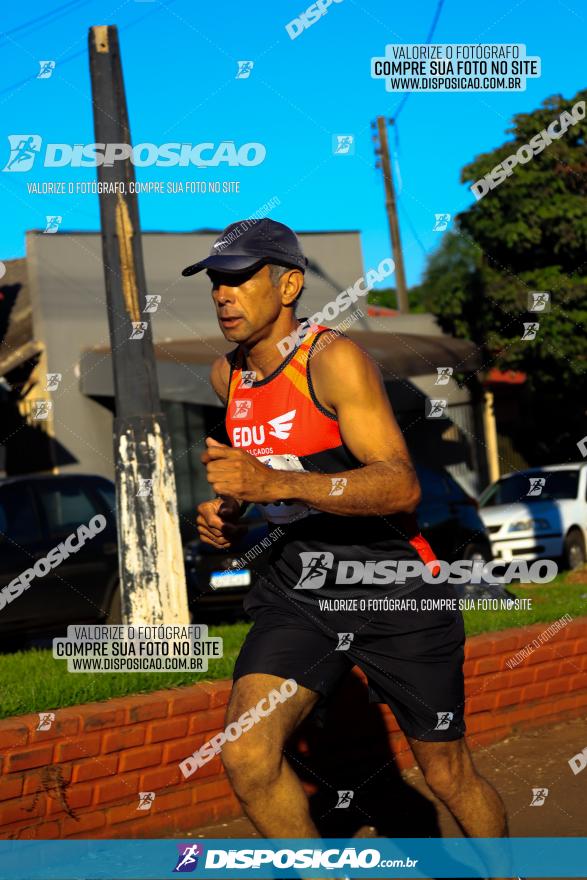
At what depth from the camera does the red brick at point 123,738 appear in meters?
4.95

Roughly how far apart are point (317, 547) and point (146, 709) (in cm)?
170

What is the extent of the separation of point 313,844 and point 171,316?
58.4 ft

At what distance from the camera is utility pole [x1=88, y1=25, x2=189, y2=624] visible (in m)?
7.04

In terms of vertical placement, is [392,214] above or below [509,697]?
above

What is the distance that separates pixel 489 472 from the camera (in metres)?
28.0

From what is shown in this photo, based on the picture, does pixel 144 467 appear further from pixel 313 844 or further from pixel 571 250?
pixel 571 250

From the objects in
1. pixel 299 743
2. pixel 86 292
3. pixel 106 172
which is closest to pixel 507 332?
pixel 86 292

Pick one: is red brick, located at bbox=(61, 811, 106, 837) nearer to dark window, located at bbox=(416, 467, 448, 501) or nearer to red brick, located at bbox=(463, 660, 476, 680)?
red brick, located at bbox=(463, 660, 476, 680)

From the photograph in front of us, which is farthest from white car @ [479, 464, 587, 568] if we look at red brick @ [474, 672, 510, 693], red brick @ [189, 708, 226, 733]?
red brick @ [189, 708, 226, 733]

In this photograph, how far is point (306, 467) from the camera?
362cm

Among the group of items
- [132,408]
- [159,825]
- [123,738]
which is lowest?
[159,825]

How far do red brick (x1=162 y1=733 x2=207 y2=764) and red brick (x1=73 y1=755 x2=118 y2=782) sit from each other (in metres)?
0.25

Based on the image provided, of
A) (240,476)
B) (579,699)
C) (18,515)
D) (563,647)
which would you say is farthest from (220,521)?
(18,515)

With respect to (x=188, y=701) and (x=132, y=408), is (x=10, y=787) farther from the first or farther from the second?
(x=132, y=408)
